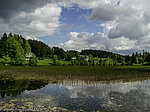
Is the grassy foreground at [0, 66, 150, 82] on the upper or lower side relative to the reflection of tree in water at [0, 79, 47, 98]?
upper

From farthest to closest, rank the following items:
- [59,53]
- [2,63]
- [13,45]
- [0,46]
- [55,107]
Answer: [59,53] < [0,46] < [13,45] < [2,63] < [55,107]

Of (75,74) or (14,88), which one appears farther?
(75,74)

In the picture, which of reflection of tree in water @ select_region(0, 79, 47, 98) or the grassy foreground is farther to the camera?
the grassy foreground

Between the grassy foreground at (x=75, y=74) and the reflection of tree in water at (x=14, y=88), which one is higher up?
the grassy foreground at (x=75, y=74)

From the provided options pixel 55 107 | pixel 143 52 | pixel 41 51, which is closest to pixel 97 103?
pixel 55 107

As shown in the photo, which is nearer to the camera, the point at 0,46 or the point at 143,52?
the point at 0,46

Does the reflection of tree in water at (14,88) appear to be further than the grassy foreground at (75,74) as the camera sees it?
No

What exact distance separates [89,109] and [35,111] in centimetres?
504

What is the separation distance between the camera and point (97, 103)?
13789 millimetres

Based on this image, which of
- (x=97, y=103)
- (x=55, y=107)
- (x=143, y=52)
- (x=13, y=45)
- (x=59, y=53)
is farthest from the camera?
(x=143, y=52)

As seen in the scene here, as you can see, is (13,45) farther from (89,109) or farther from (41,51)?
(89,109)

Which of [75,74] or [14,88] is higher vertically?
[75,74]

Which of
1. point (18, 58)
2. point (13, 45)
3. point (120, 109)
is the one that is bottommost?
point (120, 109)

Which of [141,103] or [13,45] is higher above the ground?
[13,45]
